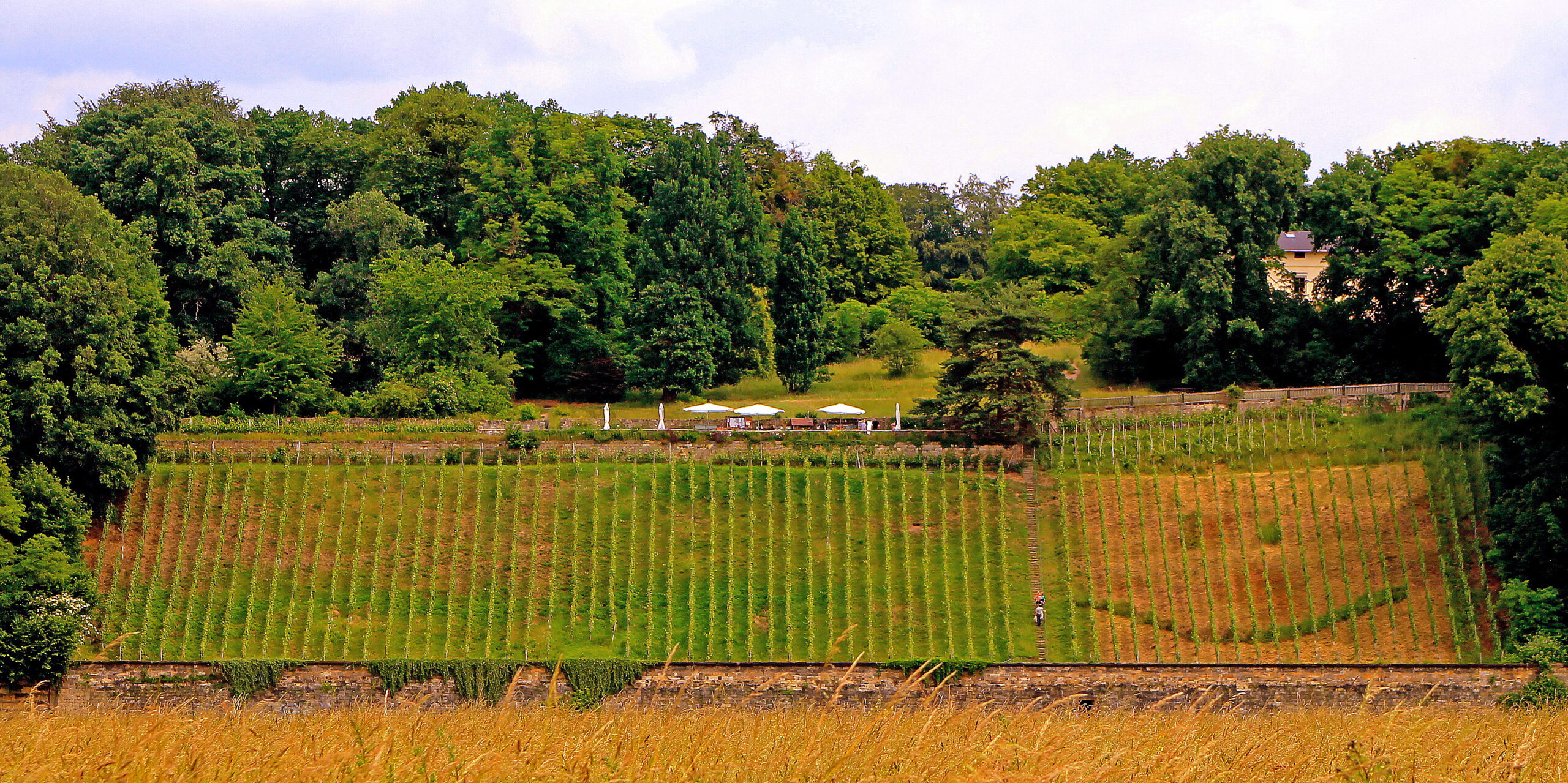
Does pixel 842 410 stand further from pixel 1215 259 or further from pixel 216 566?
pixel 216 566

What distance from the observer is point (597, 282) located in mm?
56281

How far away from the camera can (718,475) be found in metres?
39.5

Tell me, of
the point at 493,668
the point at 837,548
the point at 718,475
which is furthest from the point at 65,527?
the point at 837,548

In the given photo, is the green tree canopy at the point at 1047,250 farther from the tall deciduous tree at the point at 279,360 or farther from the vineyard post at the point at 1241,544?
the tall deciduous tree at the point at 279,360

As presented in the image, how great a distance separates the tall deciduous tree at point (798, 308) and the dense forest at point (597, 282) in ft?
0.38

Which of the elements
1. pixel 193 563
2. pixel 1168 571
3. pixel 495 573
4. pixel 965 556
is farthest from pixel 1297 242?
pixel 193 563

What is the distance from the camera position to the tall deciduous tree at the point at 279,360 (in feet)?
151

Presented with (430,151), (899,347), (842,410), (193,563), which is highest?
(430,151)

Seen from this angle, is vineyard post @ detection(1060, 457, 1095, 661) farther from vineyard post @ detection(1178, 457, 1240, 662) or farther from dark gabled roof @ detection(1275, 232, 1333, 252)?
dark gabled roof @ detection(1275, 232, 1333, 252)

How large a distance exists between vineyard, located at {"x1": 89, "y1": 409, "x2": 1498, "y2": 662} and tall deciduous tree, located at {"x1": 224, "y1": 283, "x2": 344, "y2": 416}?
6130mm

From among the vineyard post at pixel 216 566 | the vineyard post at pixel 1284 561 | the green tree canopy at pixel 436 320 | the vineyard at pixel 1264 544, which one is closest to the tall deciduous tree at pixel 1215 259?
the vineyard at pixel 1264 544

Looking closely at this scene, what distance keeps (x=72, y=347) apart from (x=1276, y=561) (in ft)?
104

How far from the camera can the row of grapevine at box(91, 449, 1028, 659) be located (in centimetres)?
3378

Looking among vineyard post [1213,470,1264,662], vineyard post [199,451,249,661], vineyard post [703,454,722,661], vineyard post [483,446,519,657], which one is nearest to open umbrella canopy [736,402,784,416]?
vineyard post [703,454,722,661]
